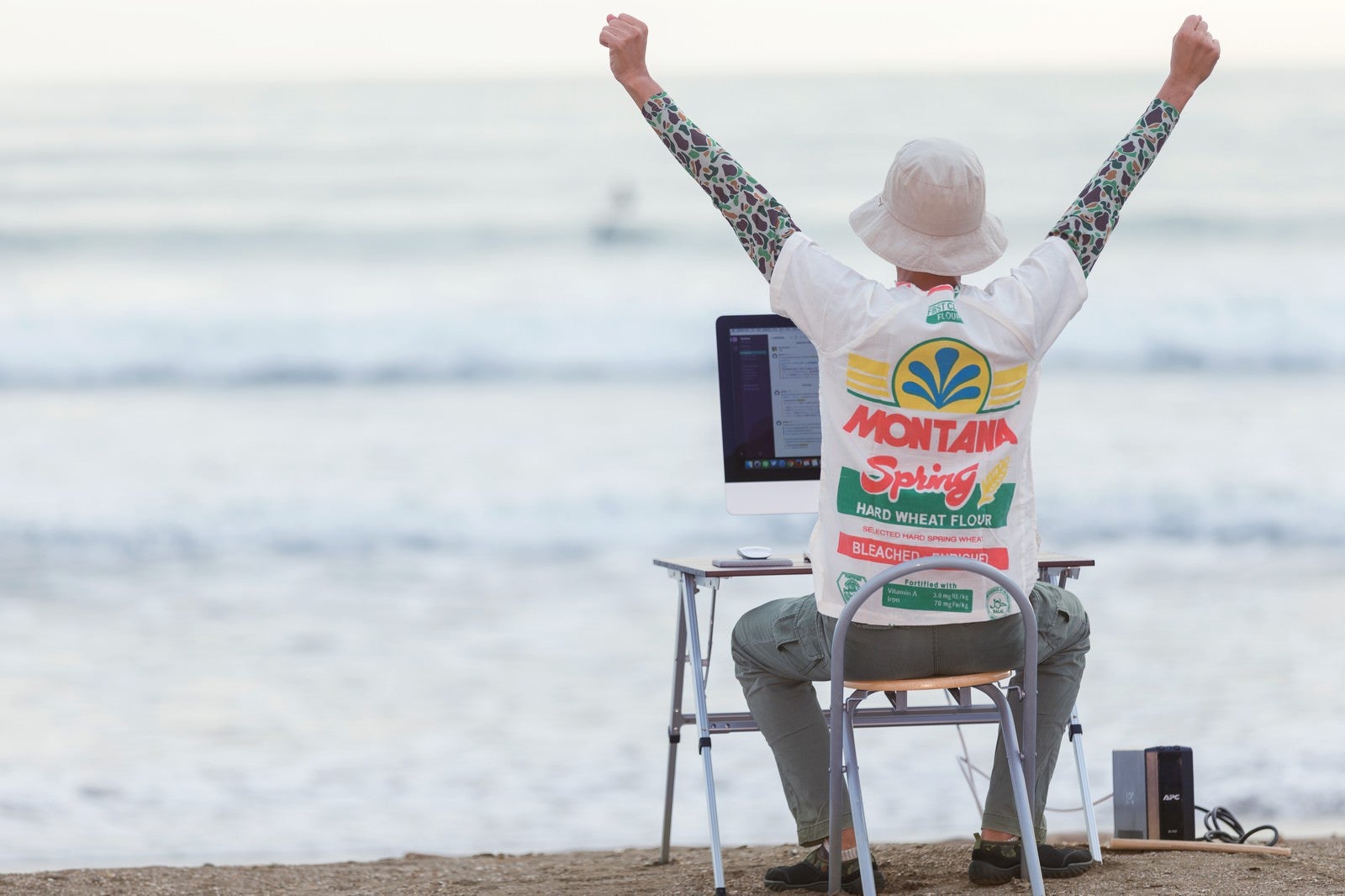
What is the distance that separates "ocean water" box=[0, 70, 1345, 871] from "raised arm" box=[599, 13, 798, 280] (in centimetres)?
229

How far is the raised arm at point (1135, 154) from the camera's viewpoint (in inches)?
103

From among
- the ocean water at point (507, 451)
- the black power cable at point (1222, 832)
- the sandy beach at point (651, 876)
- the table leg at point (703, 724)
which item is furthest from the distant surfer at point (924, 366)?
the ocean water at point (507, 451)

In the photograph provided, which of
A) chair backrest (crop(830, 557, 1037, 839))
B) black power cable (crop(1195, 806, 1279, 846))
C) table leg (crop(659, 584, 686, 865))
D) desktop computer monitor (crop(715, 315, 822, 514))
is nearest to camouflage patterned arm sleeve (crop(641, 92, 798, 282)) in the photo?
Answer: chair backrest (crop(830, 557, 1037, 839))

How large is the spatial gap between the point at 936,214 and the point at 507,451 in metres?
8.91

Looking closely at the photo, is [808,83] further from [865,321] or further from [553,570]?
[865,321]

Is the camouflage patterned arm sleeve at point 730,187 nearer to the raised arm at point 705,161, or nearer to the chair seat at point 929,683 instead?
the raised arm at point 705,161

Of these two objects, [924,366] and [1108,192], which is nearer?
[924,366]

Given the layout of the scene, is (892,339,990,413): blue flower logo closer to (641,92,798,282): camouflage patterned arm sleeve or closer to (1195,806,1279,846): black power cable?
(641,92,798,282): camouflage patterned arm sleeve

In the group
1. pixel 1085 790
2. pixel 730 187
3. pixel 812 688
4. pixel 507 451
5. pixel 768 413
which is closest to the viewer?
pixel 730 187

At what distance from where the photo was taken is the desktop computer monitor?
11.5ft

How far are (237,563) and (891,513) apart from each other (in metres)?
6.29

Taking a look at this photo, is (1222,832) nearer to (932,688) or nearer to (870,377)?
(932,688)

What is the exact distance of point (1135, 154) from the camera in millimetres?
2684

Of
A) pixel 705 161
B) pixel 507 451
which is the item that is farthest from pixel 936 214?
pixel 507 451
